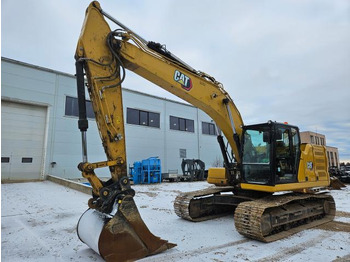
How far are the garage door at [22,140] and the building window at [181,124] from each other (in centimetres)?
1025

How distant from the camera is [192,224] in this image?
600 cm

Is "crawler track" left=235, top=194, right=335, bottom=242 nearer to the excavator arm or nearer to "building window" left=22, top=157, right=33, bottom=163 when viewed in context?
the excavator arm

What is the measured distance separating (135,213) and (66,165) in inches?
519

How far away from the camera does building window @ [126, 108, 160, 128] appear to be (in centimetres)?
1897

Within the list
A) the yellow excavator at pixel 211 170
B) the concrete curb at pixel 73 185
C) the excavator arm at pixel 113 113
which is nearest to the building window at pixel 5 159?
the concrete curb at pixel 73 185

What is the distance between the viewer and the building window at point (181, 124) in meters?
21.9

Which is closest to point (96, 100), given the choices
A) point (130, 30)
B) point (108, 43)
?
point (108, 43)

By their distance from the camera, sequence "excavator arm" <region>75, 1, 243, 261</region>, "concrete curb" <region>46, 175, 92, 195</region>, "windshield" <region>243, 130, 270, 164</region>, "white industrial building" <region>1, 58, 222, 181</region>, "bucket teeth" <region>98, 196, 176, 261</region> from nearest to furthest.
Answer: "bucket teeth" <region>98, 196, 176, 261</region> < "excavator arm" <region>75, 1, 243, 261</region> < "windshield" <region>243, 130, 270, 164</region> < "concrete curb" <region>46, 175, 92, 195</region> < "white industrial building" <region>1, 58, 222, 181</region>

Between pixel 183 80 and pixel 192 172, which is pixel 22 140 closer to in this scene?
pixel 192 172

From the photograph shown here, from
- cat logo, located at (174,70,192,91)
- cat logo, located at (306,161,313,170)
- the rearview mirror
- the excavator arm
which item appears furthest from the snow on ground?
cat logo, located at (174,70,192,91)

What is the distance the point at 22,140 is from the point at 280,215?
569 inches

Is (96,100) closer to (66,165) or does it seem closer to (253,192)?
(253,192)

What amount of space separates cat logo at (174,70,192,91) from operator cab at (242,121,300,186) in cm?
186

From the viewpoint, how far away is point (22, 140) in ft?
47.3
